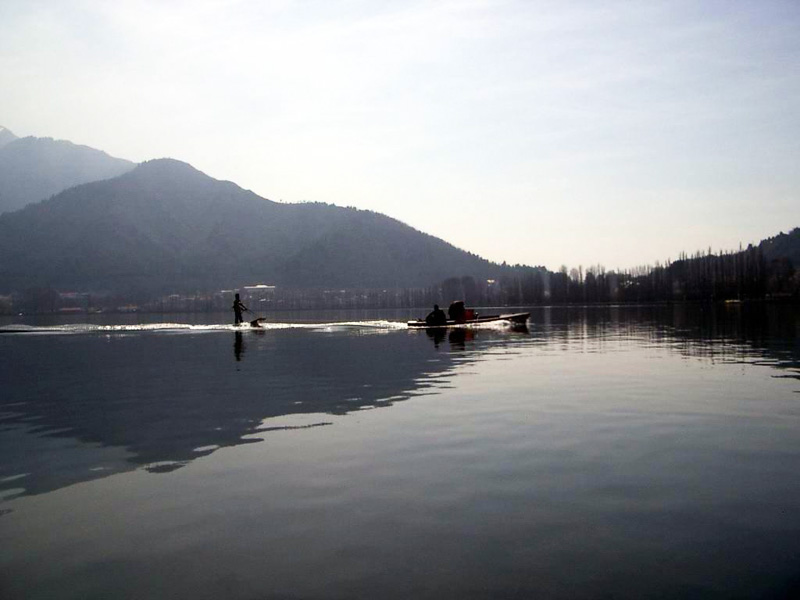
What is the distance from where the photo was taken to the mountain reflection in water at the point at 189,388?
15578 mm

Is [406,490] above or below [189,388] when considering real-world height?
below

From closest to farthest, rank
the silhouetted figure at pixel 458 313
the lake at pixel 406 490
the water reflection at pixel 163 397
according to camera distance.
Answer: the lake at pixel 406 490 → the water reflection at pixel 163 397 → the silhouetted figure at pixel 458 313

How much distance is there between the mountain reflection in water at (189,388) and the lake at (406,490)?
17cm

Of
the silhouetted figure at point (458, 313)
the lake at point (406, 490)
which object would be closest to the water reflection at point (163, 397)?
the lake at point (406, 490)

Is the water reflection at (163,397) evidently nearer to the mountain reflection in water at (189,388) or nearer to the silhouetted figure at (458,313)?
the mountain reflection in water at (189,388)

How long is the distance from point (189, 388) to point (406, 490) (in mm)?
17566

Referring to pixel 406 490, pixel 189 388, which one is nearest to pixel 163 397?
pixel 189 388

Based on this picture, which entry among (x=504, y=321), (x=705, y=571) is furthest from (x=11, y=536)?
(x=504, y=321)

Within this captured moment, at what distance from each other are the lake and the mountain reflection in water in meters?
0.17

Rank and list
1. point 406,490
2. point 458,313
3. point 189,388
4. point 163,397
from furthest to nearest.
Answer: point 458,313 < point 189,388 < point 163,397 < point 406,490

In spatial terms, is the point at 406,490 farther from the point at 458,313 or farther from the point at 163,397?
the point at 458,313

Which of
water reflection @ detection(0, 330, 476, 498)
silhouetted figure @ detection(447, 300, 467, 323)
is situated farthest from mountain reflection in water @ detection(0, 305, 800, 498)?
silhouetted figure @ detection(447, 300, 467, 323)

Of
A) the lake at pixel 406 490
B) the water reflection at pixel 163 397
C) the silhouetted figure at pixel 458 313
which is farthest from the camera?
the silhouetted figure at pixel 458 313

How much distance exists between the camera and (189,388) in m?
27.0
